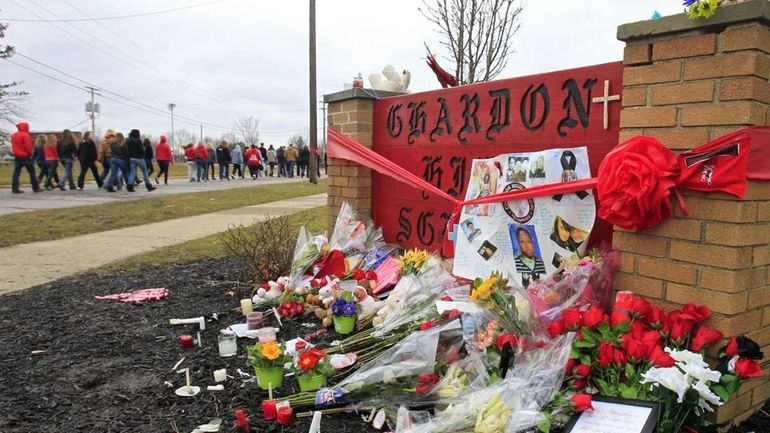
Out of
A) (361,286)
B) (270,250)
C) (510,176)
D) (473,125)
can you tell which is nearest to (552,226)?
(510,176)

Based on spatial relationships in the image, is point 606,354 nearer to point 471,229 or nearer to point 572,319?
point 572,319

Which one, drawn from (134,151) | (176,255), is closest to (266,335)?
(176,255)

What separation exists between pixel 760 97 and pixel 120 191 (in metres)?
14.8

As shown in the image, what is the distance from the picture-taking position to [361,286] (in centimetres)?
386

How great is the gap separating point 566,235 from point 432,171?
4.93 ft

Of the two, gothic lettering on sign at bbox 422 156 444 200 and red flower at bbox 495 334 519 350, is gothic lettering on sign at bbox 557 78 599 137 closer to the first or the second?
gothic lettering on sign at bbox 422 156 444 200

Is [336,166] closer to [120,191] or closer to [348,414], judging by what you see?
[348,414]

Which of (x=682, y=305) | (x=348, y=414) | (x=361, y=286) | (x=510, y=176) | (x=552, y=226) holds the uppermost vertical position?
(x=510, y=176)

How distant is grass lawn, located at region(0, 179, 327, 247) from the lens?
302 inches

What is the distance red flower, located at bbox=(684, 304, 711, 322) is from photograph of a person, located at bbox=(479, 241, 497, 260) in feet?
4.48

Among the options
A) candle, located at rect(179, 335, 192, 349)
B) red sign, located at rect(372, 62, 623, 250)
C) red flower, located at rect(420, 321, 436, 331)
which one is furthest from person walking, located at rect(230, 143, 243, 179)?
red flower, located at rect(420, 321, 436, 331)

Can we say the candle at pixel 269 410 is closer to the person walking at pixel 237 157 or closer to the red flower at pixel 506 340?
the red flower at pixel 506 340

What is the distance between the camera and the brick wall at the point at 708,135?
2.10 metres

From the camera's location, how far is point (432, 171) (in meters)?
4.29
